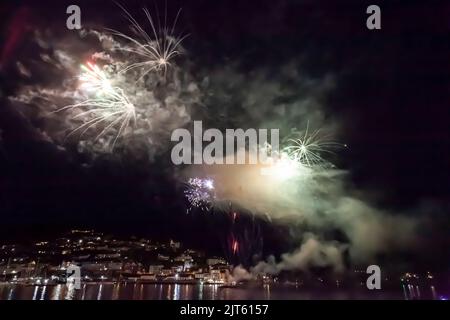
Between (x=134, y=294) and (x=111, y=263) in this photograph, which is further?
(x=111, y=263)

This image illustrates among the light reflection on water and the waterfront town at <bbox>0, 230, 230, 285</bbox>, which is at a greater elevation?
the waterfront town at <bbox>0, 230, 230, 285</bbox>

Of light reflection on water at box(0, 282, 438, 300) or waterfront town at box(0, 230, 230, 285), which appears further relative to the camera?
waterfront town at box(0, 230, 230, 285)

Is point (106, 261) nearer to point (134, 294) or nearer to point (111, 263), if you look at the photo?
point (111, 263)

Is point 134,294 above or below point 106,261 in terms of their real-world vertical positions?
below

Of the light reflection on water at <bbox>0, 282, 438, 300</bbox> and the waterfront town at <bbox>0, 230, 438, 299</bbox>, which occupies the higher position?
the waterfront town at <bbox>0, 230, 438, 299</bbox>

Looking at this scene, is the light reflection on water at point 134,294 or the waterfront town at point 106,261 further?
the waterfront town at point 106,261

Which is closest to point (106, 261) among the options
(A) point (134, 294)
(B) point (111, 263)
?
(B) point (111, 263)

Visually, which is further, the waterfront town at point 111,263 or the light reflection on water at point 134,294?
the waterfront town at point 111,263

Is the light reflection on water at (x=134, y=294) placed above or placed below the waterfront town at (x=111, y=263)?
below

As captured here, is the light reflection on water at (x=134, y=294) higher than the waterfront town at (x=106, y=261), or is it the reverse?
the waterfront town at (x=106, y=261)
